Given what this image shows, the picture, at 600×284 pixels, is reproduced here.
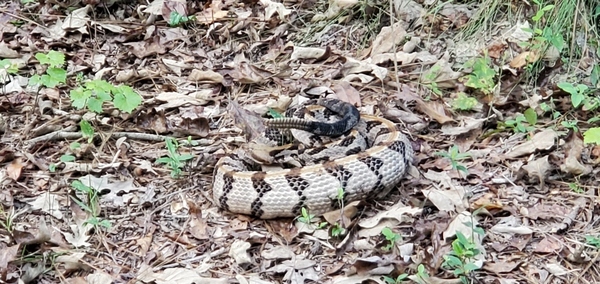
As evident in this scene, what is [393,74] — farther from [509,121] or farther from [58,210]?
[58,210]

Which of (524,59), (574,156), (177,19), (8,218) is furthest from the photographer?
(177,19)

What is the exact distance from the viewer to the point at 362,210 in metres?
3.71

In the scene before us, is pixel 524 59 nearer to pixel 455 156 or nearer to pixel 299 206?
pixel 455 156

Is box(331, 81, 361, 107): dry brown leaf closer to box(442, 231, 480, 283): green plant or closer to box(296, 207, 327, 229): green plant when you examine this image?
box(296, 207, 327, 229): green plant

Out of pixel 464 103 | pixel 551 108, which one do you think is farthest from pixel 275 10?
pixel 551 108

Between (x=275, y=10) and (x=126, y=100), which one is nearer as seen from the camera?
(x=126, y=100)

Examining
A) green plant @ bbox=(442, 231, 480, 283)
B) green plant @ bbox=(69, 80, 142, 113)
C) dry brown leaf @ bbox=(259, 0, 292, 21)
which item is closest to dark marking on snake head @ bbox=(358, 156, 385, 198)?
green plant @ bbox=(442, 231, 480, 283)

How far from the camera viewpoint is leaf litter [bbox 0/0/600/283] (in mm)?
3410

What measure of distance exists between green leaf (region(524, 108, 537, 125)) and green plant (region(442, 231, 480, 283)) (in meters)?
1.33

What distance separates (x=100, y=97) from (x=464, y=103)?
2.27 metres

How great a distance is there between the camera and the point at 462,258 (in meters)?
3.20

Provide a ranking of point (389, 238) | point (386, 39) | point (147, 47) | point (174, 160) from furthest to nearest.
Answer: point (147, 47), point (386, 39), point (174, 160), point (389, 238)

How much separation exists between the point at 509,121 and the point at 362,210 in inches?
49.0

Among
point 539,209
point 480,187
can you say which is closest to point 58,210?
point 480,187
